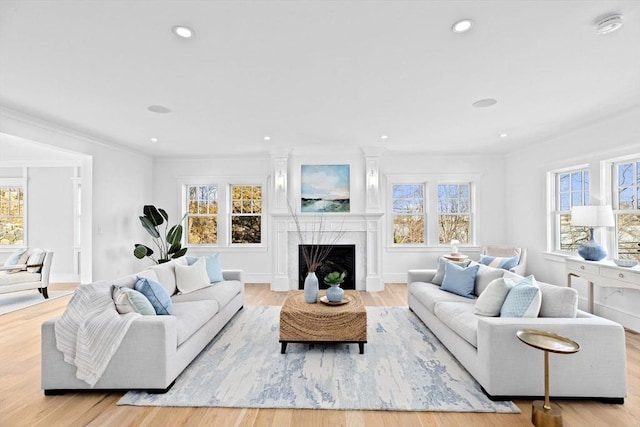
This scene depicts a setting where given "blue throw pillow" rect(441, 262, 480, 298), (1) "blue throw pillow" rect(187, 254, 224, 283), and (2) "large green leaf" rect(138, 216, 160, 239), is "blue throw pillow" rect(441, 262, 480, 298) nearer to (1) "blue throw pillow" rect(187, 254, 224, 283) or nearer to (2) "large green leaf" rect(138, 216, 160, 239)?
(1) "blue throw pillow" rect(187, 254, 224, 283)

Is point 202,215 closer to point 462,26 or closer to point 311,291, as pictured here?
point 311,291

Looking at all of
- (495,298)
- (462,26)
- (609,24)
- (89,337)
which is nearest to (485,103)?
(609,24)

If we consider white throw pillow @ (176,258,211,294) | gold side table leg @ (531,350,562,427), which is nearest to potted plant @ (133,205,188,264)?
white throw pillow @ (176,258,211,294)

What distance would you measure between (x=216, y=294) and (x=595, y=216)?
15.4ft

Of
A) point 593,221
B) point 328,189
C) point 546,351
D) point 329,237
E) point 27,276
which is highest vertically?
point 328,189

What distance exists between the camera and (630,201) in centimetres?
390

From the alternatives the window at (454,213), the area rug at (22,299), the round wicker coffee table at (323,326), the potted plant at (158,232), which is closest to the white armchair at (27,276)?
the area rug at (22,299)

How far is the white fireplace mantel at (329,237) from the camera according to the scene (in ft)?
19.1

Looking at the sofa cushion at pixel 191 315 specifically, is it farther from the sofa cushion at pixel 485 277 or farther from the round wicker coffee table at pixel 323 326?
the sofa cushion at pixel 485 277

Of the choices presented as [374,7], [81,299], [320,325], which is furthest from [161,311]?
[374,7]

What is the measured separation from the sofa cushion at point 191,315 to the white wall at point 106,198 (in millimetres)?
2918

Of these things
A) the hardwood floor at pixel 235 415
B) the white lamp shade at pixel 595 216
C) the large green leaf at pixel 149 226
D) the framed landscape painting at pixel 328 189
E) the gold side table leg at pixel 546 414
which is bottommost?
the hardwood floor at pixel 235 415

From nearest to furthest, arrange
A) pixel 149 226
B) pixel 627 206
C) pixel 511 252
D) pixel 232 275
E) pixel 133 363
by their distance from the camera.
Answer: pixel 133 363, pixel 627 206, pixel 232 275, pixel 511 252, pixel 149 226

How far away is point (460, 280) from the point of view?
3652mm
